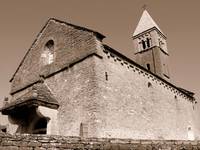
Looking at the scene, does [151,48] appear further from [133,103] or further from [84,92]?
[84,92]

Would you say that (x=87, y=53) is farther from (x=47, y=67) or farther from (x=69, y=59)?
(x=47, y=67)

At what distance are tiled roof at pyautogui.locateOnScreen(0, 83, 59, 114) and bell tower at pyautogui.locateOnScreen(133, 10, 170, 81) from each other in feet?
49.1

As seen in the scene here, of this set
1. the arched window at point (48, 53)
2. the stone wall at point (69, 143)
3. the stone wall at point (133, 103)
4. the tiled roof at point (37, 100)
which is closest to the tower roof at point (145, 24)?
the stone wall at point (133, 103)

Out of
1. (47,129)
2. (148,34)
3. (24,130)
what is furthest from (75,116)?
(148,34)

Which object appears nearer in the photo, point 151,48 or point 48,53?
point 48,53

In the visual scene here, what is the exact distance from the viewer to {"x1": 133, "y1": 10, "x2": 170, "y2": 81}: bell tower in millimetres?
24844

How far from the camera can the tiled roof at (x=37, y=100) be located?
10.6 metres

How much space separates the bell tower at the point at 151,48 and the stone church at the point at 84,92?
25.5 ft

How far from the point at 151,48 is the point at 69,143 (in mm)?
22391

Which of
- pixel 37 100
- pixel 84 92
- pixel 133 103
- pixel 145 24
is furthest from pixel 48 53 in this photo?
pixel 145 24

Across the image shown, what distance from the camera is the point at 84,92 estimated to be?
36.2 ft

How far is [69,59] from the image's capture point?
12750 millimetres

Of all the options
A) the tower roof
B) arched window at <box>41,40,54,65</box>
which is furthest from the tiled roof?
the tower roof

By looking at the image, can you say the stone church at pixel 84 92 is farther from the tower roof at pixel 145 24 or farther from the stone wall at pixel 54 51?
the tower roof at pixel 145 24
